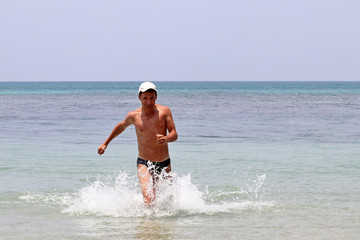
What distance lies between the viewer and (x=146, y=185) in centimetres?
728

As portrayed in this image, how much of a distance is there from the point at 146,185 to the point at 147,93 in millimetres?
1107

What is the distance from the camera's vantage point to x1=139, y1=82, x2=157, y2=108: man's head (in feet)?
23.1

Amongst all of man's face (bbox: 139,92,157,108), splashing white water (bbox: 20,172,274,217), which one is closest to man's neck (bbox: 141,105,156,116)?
man's face (bbox: 139,92,157,108)

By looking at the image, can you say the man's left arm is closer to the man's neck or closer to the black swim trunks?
the man's neck

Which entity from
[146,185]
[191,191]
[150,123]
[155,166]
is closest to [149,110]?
[150,123]

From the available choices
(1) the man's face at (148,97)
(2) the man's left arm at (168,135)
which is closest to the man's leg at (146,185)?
(2) the man's left arm at (168,135)

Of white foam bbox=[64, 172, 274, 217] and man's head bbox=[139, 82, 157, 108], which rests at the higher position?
man's head bbox=[139, 82, 157, 108]

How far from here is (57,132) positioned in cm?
1870

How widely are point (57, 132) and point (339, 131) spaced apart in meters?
8.73

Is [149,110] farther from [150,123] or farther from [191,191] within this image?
[191,191]

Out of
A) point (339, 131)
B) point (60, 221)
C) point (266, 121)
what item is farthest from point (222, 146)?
point (266, 121)

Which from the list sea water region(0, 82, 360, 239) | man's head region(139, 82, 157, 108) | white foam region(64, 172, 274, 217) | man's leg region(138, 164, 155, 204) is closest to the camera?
sea water region(0, 82, 360, 239)

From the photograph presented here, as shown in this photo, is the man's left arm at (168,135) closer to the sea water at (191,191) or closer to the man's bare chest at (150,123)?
the man's bare chest at (150,123)

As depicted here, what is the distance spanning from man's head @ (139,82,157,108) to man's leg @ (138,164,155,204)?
803 mm
